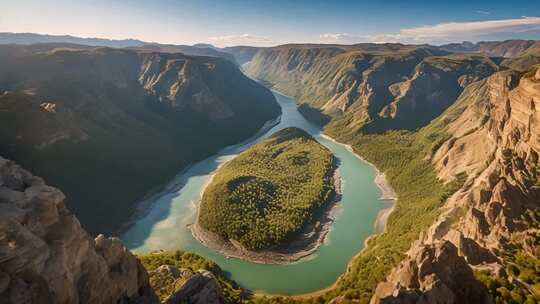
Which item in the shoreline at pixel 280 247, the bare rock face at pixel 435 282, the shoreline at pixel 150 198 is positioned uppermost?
the bare rock face at pixel 435 282

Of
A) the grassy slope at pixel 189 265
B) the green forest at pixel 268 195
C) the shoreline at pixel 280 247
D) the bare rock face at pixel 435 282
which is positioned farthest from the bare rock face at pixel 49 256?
the green forest at pixel 268 195

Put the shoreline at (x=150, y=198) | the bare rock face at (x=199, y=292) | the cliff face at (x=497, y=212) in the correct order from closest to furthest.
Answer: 1. the bare rock face at (x=199, y=292)
2. the cliff face at (x=497, y=212)
3. the shoreline at (x=150, y=198)

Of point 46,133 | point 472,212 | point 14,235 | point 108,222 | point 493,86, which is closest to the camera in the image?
point 14,235

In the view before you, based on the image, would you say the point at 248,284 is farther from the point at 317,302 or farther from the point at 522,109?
the point at 522,109

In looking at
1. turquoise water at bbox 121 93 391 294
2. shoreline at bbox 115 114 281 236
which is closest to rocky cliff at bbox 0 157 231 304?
turquoise water at bbox 121 93 391 294

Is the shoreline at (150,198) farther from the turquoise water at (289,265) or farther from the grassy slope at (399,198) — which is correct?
the grassy slope at (399,198)

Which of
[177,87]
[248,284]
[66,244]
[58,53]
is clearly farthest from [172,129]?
[66,244]
